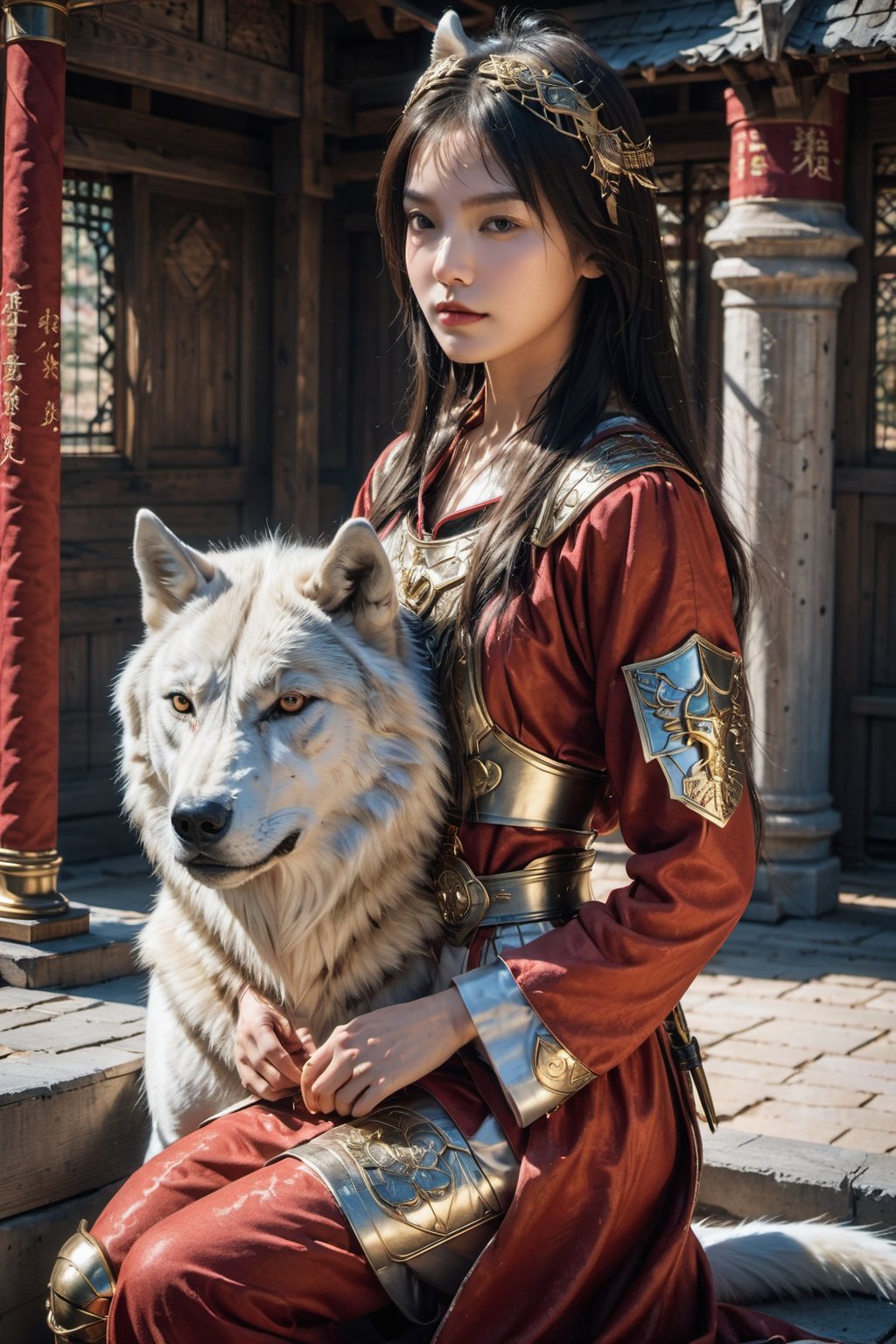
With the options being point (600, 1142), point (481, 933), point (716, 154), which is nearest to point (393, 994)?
point (481, 933)

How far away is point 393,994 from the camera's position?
232cm

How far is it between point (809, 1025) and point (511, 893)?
124 inches

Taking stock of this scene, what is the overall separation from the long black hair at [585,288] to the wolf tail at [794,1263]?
0.90 meters

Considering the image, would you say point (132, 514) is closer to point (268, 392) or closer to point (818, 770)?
point (268, 392)

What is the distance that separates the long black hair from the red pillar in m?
2.02

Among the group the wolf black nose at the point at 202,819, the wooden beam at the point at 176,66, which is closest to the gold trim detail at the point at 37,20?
the wooden beam at the point at 176,66

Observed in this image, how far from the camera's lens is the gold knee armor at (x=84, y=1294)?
218 centimetres

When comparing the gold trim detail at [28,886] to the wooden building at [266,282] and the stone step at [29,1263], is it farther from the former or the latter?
the wooden building at [266,282]

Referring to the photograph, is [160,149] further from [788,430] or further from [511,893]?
[511,893]

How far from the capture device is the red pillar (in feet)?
13.8

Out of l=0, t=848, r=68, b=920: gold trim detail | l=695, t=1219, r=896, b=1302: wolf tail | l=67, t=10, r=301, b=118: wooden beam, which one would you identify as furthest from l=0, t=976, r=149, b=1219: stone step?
l=67, t=10, r=301, b=118: wooden beam

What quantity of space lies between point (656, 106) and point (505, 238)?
553 cm

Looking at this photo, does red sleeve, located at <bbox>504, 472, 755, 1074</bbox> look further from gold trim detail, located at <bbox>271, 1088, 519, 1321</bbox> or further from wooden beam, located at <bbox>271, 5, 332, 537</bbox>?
wooden beam, located at <bbox>271, 5, 332, 537</bbox>

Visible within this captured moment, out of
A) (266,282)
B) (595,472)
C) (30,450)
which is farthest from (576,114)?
(266,282)
